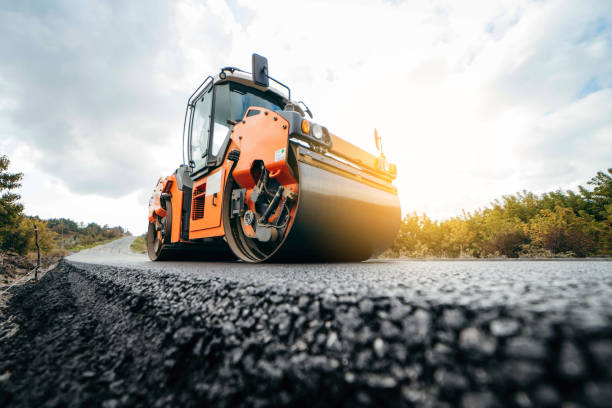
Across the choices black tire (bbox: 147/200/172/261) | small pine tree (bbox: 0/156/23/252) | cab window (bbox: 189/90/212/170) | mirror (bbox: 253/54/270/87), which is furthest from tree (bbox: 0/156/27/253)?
mirror (bbox: 253/54/270/87)

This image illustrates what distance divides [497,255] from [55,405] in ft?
20.1

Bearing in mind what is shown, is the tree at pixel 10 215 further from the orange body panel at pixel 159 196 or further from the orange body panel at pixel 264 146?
the orange body panel at pixel 264 146

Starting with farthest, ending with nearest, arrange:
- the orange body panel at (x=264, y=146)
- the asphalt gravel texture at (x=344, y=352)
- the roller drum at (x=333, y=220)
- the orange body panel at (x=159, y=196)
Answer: the orange body panel at (x=159, y=196) → the orange body panel at (x=264, y=146) → the roller drum at (x=333, y=220) → the asphalt gravel texture at (x=344, y=352)

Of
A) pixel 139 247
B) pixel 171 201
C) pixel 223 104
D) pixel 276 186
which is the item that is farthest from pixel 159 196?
pixel 139 247

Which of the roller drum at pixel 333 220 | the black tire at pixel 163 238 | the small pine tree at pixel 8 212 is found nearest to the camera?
the roller drum at pixel 333 220

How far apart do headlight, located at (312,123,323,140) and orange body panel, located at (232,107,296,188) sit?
29 cm

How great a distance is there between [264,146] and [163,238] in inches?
130

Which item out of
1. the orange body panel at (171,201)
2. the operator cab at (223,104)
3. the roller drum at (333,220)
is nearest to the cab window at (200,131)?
the operator cab at (223,104)

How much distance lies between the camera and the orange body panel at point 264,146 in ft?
8.52

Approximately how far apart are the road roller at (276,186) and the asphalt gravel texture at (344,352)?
1362 millimetres

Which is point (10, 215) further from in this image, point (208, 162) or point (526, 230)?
point (526, 230)

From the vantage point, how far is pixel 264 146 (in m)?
2.77

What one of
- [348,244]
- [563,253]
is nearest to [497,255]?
[563,253]

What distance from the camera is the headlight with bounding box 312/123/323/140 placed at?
2.73 meters
